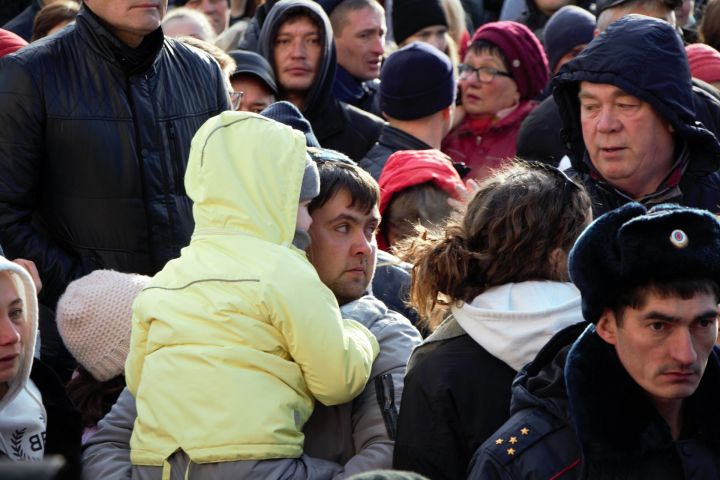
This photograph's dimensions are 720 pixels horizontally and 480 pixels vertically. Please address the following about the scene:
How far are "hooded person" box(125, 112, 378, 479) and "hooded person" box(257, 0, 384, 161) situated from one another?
10.1 ft

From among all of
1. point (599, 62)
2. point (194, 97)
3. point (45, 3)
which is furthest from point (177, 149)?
point (45, 3)

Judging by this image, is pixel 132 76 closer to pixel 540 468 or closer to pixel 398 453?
pixel 398 453

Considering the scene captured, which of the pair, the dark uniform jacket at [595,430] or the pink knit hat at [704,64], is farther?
the pink knit hat at [704,64]

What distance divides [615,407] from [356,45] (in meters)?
4.99

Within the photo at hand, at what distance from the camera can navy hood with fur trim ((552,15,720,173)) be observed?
4.42 m

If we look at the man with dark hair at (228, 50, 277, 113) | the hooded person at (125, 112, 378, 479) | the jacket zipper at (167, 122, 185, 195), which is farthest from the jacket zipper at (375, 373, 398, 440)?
the man with dark hair at (228, 50, 277, 113)

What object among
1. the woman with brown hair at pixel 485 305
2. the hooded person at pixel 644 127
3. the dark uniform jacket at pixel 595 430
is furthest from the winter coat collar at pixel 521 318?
the hooded person at pixel 644 127

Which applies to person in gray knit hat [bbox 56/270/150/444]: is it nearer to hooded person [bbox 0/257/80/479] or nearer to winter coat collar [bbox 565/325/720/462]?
hooded person [bbox 0/257/80/479]

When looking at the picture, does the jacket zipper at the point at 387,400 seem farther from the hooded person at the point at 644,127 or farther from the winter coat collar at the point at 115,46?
the winter coat collar at the point at 115,46

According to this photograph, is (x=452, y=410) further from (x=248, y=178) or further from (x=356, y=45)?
(x=356, y=45)

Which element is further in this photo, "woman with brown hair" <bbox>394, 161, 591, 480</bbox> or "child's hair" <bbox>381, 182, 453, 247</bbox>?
"child's hair" <bbox>381, 182, 453, 247</bbox>

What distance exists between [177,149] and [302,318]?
67.3 inches

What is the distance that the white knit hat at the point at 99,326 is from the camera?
160 inches

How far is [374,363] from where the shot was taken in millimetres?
3715
